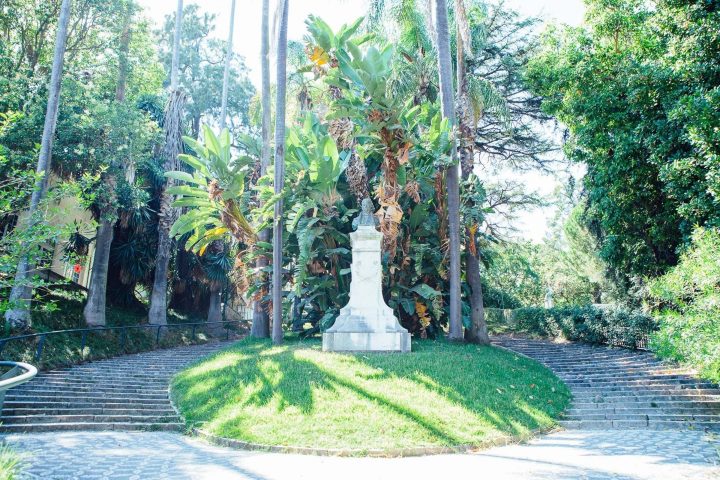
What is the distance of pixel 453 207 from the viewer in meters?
15.0

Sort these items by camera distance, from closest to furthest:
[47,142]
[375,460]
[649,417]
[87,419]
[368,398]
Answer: [375,460] < [368,398] < [87,419] < [649,417] < [47,142]

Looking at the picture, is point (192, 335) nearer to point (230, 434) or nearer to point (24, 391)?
point (24, 391)

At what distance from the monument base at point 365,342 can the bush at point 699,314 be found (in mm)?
5638

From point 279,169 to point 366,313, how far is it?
4771 mm

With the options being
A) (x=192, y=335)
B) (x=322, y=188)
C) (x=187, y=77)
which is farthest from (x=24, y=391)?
(x=187, y=77)

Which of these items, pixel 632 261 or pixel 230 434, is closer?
pixel 230 434

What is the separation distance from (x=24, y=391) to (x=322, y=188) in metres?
8.55

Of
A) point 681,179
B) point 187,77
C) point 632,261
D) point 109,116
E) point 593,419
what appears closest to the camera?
point 593,419

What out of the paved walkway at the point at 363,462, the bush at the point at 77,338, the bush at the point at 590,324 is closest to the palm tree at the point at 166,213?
the bush at the point at 77,338

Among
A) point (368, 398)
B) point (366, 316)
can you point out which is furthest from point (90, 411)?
point (366, 316)

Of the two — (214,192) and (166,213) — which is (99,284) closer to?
(166,213)

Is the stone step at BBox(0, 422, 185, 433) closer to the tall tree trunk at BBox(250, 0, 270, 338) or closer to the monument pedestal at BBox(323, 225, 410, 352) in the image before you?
the monument pedestal at BBox(323, 225, 410, 352)

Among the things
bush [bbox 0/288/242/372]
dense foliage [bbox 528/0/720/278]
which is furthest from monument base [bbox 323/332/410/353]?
dense foliage [bbox 528/0/720/278]

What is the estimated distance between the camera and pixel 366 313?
1341cm
